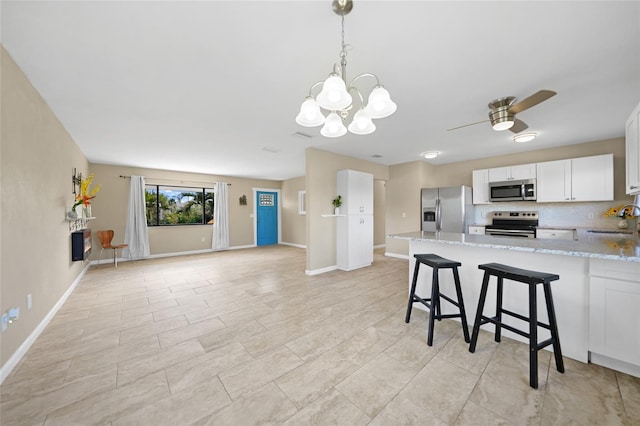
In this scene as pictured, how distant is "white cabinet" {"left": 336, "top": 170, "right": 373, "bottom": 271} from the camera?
4.80 m

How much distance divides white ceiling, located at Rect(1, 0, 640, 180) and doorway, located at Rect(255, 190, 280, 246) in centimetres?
500

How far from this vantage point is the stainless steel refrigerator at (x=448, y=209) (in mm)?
5047

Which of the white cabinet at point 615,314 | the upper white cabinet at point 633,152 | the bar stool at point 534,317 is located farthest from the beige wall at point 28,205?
the upper white cabinet at point 633,152

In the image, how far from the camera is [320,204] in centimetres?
464

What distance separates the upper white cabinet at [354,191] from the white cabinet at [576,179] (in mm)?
3155

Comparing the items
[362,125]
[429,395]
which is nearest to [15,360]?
[429,395]

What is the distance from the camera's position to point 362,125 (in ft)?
6.39

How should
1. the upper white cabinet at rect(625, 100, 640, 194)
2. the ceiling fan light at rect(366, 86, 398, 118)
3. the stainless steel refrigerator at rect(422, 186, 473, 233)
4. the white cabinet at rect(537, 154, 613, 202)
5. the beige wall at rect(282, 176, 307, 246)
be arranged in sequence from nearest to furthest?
1. the ceiling fan light at rect(366, 86, 398, 118)
2. the upper white cabinet at rect(625, 100, 640, 194)
3. the white cabinet at rect(537, 154, 613, 202)
4. the stainless steel refrigerator at rect(422, 186, 473, 233)
5. the beige wall at rect(282, 176, 307, 246)

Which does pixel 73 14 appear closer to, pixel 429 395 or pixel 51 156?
pixel 51 156

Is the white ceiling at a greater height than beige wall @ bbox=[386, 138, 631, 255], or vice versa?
the white ceiling

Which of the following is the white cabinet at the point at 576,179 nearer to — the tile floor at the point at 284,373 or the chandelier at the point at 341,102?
the tile floor at the point at 284,373

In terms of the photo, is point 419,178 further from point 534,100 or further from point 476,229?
point 534,100

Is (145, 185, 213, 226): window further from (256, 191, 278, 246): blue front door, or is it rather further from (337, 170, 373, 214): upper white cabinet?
(337, 170, 373, 214): upper white cabinet


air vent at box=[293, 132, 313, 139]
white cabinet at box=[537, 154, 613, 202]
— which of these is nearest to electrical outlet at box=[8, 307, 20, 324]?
air vent at box=[293, 132, 313, 139]
